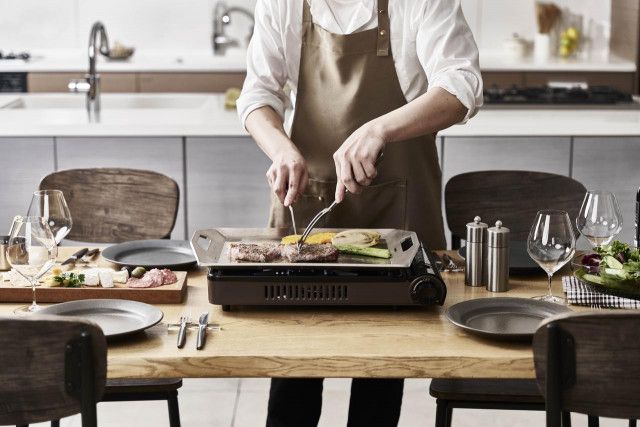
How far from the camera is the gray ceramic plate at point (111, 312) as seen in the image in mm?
1783

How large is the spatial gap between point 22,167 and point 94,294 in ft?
6.84

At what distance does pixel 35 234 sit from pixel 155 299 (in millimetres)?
266

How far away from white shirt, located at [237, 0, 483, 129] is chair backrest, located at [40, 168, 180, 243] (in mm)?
467

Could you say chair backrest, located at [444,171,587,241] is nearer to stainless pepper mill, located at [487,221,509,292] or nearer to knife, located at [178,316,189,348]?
stainless pepper mill, located at [487,221,509,292]

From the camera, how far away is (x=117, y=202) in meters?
2.81

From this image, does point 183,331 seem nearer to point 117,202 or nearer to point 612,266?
point 612,266

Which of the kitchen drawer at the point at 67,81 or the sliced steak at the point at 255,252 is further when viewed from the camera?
the kitchen drawer at the point at 67,81

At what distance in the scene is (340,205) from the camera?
8.08 ft

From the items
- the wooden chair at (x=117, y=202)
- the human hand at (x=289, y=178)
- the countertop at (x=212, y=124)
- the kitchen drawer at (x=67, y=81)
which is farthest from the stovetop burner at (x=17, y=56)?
the human hand at (x=289, y=178)

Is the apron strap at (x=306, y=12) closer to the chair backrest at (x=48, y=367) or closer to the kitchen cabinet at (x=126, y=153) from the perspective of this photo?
the chair backrest at (x=48, y=367)

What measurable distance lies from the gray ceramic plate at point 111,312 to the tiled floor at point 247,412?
1348 mm

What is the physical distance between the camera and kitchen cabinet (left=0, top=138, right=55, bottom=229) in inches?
151

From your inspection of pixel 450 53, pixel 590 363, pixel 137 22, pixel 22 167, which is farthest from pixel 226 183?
pixel 137 22

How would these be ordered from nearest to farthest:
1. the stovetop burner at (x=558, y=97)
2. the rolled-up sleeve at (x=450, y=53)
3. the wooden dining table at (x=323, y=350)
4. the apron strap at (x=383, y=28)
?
the wooden dining table at (x=323, y=350) → the rolled-up sleeve at (x=450, y=53) → the apron strap at (x=383, y=28) → the stovetop burner at (x=558, y=97)
